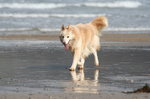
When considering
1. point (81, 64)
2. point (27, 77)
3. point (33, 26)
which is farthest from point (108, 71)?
point (33, 26)

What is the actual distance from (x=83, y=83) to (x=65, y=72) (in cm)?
159

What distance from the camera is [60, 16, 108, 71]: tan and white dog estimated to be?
9820mm

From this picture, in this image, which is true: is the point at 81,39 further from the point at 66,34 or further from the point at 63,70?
the point at 63,70

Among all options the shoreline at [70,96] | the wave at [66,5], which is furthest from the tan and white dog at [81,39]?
the wave at [66,5]

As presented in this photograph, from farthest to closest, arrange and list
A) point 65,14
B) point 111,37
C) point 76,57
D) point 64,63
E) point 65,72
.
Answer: point 65,14, point 111,37, point 64,63, point 76,57, point 65,72

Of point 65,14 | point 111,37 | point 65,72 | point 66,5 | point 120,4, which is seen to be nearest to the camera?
point 65,72

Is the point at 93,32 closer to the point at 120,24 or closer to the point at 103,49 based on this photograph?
the point at 103,49

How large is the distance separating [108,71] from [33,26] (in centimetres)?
1199

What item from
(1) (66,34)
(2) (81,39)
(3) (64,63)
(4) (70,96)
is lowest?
(3) (64,63)

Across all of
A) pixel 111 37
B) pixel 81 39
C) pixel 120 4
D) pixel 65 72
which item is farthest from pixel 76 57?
pixel 120 4

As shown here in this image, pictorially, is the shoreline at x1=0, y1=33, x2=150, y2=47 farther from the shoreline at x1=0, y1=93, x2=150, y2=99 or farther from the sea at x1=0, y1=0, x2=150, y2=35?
the shoreline at x1=0, y1=93, x2=150, y2=99

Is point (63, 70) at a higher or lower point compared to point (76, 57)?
lower

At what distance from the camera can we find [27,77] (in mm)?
8586

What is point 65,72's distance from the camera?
9.41 meters
